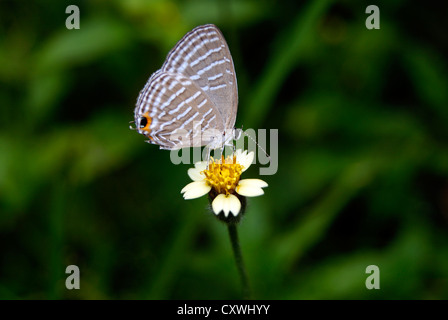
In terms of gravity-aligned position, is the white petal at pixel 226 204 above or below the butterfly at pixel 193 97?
below

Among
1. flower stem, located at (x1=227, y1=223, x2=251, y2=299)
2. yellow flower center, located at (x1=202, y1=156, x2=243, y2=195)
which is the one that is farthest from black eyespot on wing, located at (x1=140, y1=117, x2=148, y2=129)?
flower stem, located at (x1=227, y1=223, x2=251, y2=299)

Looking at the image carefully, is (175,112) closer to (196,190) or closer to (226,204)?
(196,190)

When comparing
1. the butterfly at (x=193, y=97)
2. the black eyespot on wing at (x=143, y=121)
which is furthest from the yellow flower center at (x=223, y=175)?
the black eyespot on wing at (x=143, y=121)

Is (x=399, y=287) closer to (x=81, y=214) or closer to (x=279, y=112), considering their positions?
(x=279, y=112)

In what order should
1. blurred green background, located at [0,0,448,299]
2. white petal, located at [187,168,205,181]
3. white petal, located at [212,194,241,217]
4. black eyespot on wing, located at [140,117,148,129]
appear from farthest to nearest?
blurred green background, located at [0,0,448,299] < black eyespot on wing, located at [140,117,148,129] < white petal, located at [187,168,205,181] < white petal, located at [212,194,241,217]

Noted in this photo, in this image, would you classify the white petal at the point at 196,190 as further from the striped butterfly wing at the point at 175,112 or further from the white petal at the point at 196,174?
the striped butterfly wing at the point at 175,112

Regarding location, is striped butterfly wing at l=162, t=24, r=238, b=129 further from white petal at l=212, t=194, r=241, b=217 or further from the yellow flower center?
white petal at l=212, t=194, r=241, b=217
